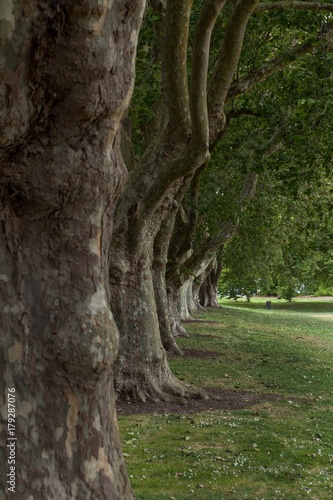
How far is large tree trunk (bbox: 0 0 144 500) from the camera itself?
4.86 m

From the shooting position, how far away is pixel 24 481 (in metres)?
4.85

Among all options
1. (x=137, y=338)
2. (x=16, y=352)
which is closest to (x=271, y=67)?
(x=137, y=338)

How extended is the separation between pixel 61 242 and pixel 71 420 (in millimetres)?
1322

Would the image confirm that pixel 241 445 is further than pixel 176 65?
No

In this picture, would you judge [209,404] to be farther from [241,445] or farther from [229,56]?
[229,56]

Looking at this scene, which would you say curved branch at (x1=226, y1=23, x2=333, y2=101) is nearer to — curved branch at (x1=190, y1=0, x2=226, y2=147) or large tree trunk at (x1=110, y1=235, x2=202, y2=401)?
curved branch at (x1=190, y1=0, x2=226, y2=147)

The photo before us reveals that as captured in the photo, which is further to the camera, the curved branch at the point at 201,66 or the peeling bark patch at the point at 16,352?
the curved branch at the point at 201,66

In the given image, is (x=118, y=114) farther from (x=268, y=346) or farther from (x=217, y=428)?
(x=268, y=346)

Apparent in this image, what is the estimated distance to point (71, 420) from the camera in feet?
16.7

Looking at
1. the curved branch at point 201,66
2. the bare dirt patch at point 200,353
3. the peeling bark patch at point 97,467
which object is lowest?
the bare dirt patch at point 200,353

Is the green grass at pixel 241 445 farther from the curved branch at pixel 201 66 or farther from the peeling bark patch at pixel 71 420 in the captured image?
the curved branch at pixel 201 66

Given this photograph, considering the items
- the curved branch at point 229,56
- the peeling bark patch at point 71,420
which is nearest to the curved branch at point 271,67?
the curved branch at point 229,56

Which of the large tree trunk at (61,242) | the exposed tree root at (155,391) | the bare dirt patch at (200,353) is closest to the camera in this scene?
the large tree trunk at (61,242)

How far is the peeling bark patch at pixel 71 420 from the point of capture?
5.03 meters
